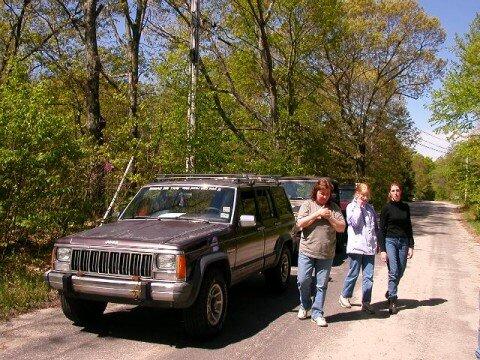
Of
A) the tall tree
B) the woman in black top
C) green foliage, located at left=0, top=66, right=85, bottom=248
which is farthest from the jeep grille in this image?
the tall tree

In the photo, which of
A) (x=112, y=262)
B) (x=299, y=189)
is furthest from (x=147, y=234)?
(x=299, y=189)

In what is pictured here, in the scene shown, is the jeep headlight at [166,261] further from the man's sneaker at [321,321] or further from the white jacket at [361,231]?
the white jacket at [361,231]

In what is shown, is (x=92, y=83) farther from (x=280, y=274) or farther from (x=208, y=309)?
(x=208, y=309)

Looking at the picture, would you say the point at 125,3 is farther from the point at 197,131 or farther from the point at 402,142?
the point at 402,142

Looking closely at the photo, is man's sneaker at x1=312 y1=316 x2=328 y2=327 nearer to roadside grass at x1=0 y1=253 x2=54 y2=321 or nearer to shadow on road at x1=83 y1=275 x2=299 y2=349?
shadow on road at x1=83 y1=275 x2=299 y2=349

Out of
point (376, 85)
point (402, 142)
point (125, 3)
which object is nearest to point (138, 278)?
point (125, 3)

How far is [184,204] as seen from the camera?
265 inches

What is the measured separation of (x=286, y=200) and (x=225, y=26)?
58.3ft

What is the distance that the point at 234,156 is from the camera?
47.1 ft

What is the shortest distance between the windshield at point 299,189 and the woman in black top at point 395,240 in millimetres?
5209

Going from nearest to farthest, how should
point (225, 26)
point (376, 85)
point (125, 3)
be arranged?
1. point (125, 3)
2. point (225, 26)
3. point (376, 85)

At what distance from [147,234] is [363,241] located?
10.3 feet

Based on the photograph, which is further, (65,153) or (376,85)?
(376,85)

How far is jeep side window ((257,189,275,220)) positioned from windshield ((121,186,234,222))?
0.93 metres
